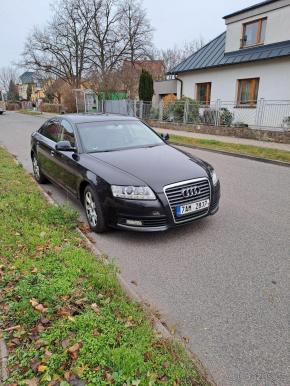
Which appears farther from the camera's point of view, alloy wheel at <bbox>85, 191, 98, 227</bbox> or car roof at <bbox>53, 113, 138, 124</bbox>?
car roof at <bbox>53, 113, 138, 124</bbox>

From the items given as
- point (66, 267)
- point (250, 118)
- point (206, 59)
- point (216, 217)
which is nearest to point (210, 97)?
point (206, 59)

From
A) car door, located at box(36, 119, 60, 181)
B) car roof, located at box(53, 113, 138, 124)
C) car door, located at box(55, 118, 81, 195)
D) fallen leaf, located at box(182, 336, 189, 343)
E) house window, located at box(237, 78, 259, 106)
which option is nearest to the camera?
fallen leaf, located at box(182, 336, 189, 343)

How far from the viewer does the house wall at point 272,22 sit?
15953mm

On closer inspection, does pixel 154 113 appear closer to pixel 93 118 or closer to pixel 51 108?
pixel 93 118

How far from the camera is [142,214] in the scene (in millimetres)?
4195

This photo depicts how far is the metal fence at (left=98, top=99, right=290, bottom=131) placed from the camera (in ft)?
49.4

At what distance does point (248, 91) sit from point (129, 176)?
1599 centimetres

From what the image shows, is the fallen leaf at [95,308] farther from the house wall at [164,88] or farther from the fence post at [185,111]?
the house wall at [164,88]

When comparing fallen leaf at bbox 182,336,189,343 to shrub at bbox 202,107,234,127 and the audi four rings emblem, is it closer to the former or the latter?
the audi four rings emblem

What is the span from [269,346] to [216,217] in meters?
2.80

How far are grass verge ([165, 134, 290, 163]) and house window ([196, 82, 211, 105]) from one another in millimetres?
7153

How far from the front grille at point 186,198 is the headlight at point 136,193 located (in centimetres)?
21

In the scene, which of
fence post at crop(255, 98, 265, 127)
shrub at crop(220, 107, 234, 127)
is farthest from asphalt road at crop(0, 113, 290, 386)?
shrub at crop(220, 107, 234, 127)

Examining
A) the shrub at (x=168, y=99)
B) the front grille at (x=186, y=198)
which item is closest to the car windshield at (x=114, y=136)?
the front grille at (x=186, y=198)
